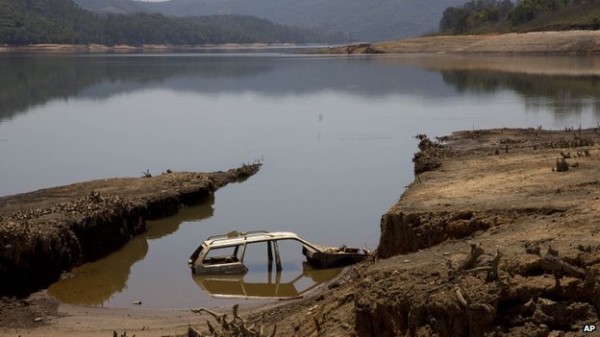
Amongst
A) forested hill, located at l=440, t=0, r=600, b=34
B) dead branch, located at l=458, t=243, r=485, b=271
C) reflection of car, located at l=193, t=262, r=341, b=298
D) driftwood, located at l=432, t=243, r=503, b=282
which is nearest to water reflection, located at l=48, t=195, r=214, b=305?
reflection of car, located at l=193, t=262, r=341, b=298

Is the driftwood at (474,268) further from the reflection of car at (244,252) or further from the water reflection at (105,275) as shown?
the water reflection at (105,275)

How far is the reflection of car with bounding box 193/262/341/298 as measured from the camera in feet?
61.0

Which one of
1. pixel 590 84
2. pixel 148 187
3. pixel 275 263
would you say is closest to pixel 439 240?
pixel 275 263

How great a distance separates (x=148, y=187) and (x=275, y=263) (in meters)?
7.95

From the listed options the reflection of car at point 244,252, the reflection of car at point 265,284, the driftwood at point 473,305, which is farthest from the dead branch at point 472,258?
the reflection of car at point 244,252


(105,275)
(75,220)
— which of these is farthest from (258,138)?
(105,275)

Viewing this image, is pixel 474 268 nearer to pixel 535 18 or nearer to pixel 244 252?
pixel 244 252

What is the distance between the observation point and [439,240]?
44.9ft

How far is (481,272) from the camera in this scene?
363 inches

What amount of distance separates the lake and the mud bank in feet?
1.38

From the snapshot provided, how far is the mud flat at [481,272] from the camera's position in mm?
8609

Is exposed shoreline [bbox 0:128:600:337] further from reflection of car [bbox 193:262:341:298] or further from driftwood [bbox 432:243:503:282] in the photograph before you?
reflection of car [bbox 193:262:341:298]

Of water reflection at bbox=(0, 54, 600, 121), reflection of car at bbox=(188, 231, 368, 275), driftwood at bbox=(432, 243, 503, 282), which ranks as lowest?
water reflection at bbox=(0, 54, 600, 121)

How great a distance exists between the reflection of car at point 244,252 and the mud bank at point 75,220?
2.47 metres
